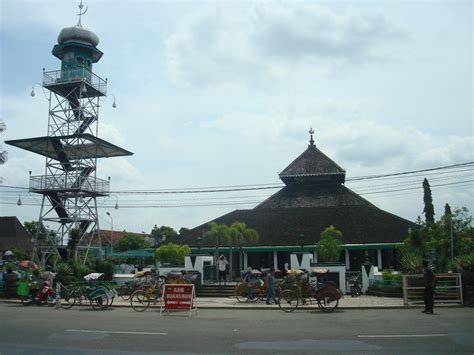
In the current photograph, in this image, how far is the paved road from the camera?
9148 mm

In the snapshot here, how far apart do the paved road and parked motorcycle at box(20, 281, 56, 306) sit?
128 inches

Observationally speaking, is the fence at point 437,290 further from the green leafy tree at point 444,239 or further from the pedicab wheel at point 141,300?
the pedicab wheel at point 141,300

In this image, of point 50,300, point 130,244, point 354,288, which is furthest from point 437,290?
point 130,244

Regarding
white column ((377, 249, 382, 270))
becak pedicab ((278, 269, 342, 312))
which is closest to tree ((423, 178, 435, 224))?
white column ((377, 249, 382, 270))

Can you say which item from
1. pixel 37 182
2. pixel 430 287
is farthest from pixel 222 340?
pixel 37 182

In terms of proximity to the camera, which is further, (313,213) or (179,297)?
(313,213)

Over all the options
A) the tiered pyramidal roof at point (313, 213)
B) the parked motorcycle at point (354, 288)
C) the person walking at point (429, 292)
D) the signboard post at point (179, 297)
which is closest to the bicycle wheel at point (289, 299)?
the signboard post at point (179, 297)

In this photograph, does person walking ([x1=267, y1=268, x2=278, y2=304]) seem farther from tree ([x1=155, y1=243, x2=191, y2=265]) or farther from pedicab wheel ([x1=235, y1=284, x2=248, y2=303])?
tree ([x1=155, y1=243, x2=191, y2=265])

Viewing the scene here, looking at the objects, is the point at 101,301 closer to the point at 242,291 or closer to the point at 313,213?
the point at 242,291

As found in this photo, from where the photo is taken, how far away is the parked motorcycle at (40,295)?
63.1 feet

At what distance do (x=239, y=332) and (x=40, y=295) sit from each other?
36.6 feet

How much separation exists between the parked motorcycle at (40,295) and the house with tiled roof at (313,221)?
13.4 meters

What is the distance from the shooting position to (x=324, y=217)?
3584cm

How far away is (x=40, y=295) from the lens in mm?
19250
